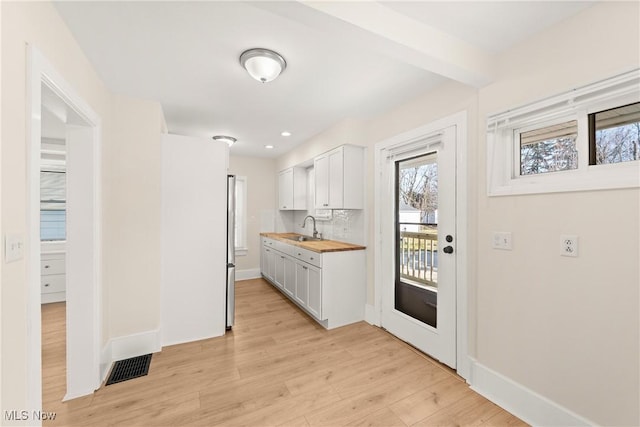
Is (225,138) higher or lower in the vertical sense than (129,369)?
higher

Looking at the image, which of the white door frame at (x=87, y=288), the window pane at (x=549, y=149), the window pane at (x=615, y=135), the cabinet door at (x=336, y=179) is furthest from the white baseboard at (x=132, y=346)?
the window pane at (x=615, y=135)

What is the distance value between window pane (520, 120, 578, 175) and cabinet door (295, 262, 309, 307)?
2.46 meters

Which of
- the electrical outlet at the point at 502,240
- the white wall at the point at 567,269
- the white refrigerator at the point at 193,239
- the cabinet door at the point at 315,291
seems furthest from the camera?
the cabinet door at the point at 315,291

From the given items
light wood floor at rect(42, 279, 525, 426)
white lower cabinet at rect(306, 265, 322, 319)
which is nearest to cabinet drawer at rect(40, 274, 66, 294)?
light wood floor at rect(42, 279, 525, 426)

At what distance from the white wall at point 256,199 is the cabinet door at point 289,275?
5.37ft

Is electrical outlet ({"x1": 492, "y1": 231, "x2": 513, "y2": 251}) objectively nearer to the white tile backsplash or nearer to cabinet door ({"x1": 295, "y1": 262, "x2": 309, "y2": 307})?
the white tile backsplash

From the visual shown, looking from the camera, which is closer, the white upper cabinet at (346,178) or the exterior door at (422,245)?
the exterior door at (422,245)

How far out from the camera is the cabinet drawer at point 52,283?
3.99 metres

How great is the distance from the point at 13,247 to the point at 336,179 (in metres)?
2.84

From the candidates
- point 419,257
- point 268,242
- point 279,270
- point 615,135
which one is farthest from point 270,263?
point 615,135

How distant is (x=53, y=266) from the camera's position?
4035mm

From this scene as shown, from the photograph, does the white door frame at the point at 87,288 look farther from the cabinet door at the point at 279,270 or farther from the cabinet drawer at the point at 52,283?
the cabinet drawer at the point at 52,283

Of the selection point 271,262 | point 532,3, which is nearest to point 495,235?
point 532,3

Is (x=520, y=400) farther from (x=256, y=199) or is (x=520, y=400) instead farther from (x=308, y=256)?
(x=256, y=199)
